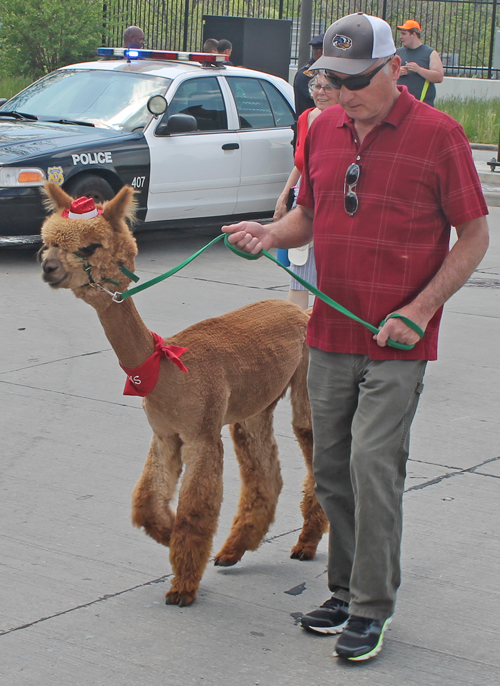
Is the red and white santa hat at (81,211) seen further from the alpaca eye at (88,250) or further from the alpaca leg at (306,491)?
the alpaca leg at (306,491)

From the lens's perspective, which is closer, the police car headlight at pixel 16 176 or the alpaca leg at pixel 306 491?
the alpaca leg at pixel 306 491

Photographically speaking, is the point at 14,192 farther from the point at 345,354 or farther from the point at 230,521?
the point at 345,354

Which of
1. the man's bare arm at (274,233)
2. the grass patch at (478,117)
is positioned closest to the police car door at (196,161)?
the man's bare arm at (274,233)

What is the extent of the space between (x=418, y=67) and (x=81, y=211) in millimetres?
8963

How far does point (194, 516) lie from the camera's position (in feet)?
11.6

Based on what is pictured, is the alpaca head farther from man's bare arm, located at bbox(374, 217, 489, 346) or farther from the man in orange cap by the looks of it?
the man in orange cap

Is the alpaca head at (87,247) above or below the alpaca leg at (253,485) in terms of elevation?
above

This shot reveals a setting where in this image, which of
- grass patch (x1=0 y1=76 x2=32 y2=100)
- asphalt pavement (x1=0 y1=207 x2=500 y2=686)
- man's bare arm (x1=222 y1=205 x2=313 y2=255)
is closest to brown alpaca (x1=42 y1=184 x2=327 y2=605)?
asphalt pavement (x1=0 y1=207 x2=500 y2=686)

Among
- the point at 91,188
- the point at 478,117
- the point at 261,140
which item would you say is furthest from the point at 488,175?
the point at 91,188

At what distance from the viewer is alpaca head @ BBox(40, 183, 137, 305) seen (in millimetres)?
3338

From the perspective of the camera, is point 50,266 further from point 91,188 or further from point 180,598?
point 91,188

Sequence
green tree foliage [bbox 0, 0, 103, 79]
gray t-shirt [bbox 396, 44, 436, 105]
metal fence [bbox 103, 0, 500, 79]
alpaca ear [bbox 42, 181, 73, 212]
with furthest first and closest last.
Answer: metal fence [bbox 103, 0, 500, 79] < green tree foliage [bbox 0, 0, 103, 79] < gray t-shirt [bbox 396, 44, 436, 105] < alpaca ear [bbox 42, 181, 73, 212]

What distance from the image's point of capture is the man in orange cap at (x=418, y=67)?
37.3ft

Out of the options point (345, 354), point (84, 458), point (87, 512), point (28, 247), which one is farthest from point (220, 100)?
point (345, 354)
